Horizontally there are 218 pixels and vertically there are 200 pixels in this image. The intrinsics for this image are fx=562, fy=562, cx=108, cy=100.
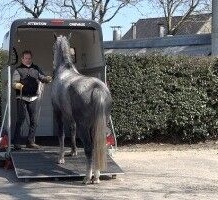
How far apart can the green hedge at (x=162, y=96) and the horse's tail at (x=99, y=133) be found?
4.80 m

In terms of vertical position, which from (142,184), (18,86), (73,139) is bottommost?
(142,184)

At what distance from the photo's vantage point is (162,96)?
14.3m

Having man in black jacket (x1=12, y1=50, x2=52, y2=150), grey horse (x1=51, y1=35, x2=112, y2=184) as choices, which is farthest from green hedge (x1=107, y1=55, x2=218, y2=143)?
grey horse (x1=51, y1=35, x2=112, y2=184)

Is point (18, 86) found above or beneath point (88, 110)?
above

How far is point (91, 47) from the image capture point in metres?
12.4

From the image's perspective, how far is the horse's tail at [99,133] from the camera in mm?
9164

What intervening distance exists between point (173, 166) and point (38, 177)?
3305mm

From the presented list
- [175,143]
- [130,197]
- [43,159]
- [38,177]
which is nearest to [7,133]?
[43,159]

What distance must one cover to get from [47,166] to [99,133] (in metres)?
1.38

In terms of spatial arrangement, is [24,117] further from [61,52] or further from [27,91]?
→ [61,52]

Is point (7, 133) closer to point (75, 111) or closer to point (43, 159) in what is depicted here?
point (43, 159)

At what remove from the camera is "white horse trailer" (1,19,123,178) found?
33.7ft

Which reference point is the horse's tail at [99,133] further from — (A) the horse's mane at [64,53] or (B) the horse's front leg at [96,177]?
(A) the horse's mane at [64,53]

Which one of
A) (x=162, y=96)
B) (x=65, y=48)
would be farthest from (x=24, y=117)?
(x=162, y=96)
